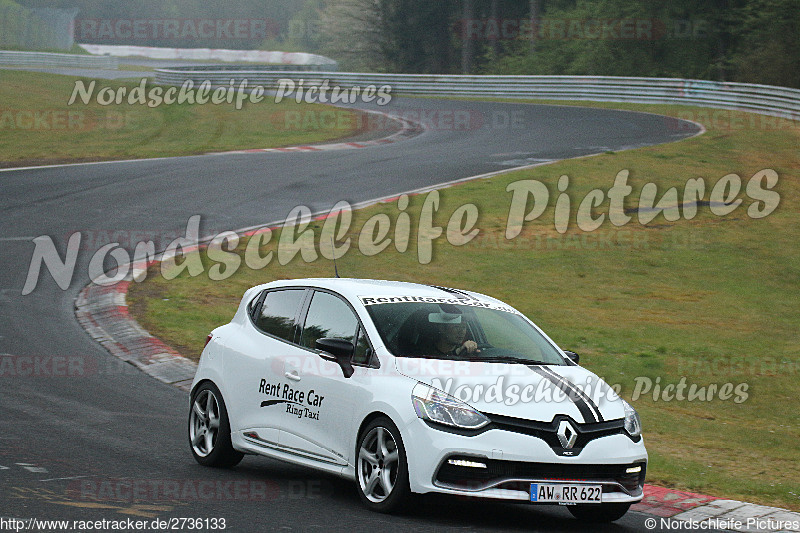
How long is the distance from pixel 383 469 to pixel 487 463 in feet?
2.60

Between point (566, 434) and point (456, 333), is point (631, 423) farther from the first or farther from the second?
point (456, 333)

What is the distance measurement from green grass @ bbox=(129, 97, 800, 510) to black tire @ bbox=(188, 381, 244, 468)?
11.7 feet

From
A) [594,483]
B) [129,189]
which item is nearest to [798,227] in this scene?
[129,189]

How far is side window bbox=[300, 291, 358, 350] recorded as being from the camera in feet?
26.8

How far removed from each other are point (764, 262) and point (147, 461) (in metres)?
14.1

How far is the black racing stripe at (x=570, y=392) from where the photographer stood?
23.6ft

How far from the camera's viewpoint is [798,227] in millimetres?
22359

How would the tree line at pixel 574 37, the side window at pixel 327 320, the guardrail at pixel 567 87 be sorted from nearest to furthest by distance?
the side window at pixel 327 320 < the guardrail at pixel 567 87 < the tree line at pixel 574 37

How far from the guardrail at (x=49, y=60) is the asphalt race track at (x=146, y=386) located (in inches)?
1691

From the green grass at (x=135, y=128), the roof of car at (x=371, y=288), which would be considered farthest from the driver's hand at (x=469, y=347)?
the green grass at (x=135, y=128)

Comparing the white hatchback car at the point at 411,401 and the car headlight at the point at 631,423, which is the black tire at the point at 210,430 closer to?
the white hatchback car at the point at 411,401

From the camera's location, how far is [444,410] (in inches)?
278

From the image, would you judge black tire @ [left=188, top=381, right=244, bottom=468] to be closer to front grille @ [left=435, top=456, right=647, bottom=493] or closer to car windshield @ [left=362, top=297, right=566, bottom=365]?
car windshield @ [left=362, top=297, right=566, bottom=365]

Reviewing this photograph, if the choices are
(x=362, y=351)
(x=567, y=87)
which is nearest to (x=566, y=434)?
(x=362, y=351)
